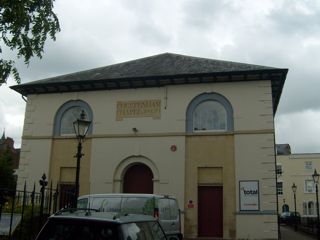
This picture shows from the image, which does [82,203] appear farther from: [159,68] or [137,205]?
[159,68]

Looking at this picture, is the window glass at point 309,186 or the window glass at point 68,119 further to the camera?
the window glass at point 309,186

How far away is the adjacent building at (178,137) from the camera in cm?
2091

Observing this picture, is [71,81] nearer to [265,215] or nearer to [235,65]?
[235,65]

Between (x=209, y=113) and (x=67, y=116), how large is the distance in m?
7.73

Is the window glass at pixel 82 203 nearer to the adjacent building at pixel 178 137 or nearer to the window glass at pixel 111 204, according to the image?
the window glass at pixel 111 204

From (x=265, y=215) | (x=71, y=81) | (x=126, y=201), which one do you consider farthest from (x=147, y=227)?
(x=71, y=81)

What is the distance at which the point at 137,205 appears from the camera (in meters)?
14.5

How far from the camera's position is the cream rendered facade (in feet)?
221

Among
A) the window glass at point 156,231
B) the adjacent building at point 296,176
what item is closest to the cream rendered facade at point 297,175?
the adjacent building at point 296,176

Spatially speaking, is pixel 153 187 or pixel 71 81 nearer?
pixel 153 187

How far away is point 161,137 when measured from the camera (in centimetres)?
2225

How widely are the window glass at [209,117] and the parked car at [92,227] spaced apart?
1536 cm

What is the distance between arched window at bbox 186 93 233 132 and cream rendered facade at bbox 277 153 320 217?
4933cm

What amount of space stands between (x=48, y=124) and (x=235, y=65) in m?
10.5
